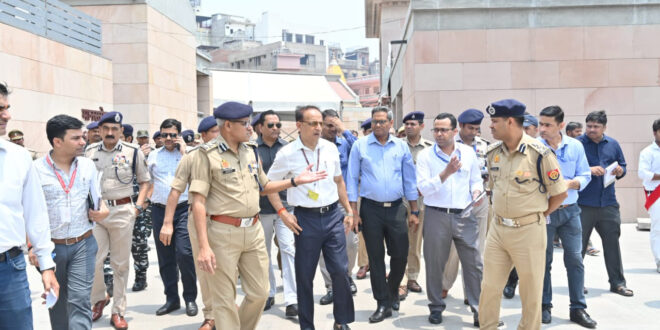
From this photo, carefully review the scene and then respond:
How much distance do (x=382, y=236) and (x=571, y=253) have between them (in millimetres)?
1871

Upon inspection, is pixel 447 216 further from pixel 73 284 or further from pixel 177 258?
pixel 73 284

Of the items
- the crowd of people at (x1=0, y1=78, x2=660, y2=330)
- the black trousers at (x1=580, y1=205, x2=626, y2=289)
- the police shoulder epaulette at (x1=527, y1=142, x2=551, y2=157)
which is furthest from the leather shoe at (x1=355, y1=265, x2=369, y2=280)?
the police shoulder epaulette at (x1=527, y1=142, x2=551, y2=157)

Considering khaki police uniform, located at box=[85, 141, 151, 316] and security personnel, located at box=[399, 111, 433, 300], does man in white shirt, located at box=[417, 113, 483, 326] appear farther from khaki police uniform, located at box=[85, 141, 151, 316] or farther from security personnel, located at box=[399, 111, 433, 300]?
khaki police uniform, located at box=[85, 141, 151, 316]

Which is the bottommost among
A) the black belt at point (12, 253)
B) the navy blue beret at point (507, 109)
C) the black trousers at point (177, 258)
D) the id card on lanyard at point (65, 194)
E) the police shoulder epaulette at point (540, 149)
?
the black trousers at point (177, 258)

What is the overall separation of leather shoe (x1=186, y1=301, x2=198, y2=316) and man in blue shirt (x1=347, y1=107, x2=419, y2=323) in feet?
6.18

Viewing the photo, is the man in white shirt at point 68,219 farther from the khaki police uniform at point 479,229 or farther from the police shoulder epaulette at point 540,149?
the khaki police uniform at point 479,229

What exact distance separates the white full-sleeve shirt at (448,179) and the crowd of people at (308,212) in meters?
0.01

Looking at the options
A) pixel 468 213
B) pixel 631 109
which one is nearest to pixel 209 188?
pixel 468 213

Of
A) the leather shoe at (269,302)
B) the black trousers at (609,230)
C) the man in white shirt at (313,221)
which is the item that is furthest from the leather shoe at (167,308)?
the black trousers at (609,230)

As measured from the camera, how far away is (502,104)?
429 centimetres

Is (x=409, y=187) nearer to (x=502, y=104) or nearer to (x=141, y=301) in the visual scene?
(x=502, y=104)

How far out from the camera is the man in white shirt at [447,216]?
17.5ft

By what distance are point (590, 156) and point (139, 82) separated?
14.2 m

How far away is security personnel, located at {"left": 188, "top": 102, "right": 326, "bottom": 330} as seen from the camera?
4.23 metres
